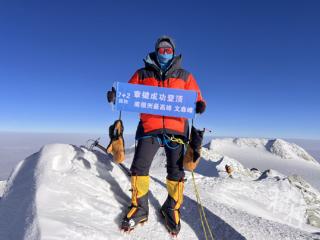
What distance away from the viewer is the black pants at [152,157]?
511 cm

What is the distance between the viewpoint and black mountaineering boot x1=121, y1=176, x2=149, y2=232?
15.0ft

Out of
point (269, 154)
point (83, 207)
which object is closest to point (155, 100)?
point (83, 207)

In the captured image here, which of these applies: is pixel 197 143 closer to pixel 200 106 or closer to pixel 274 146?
pixel 200 106

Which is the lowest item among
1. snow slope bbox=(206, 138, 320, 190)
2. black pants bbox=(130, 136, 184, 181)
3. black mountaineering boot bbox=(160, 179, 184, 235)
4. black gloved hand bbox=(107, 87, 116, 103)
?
snow slope bbox=(206, 138, 320, 190)

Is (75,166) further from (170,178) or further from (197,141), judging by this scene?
(197,141)

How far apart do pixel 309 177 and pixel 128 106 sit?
36.9 m

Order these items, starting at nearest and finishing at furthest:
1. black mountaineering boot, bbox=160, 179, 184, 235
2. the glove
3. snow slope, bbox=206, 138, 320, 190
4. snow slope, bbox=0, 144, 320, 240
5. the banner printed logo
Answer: snow slope, bbox=0, 144, 320, 240
black mountaineering boot, bbox=160, 179, 184, 235
the glove
the banner printed logo
snow slope, bbox=206, 138, 320, 190

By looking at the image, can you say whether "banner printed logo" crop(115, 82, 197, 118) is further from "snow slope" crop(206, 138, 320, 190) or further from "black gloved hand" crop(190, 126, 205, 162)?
"snow slope" crop(206, 138, 320, 190)

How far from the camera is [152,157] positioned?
5.22 metres

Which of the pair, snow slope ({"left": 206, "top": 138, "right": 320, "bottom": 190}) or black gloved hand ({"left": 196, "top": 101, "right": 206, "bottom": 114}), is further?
snow slope ({"left": 206, "top": 138, "right": 320, "bottom": 190})

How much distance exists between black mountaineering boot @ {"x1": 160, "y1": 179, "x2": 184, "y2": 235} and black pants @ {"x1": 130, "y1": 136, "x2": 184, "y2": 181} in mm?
129

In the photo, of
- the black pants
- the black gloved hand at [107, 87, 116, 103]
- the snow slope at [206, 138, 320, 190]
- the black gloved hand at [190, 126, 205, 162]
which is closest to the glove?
the black gloved hand at [190, 126, 205, 162]

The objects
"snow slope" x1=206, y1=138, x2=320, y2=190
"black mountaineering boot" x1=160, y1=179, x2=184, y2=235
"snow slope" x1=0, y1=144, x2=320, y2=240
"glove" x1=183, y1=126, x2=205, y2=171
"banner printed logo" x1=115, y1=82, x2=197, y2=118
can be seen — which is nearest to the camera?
"snow slope" x1=0, y1=144, x2=320, y2=240

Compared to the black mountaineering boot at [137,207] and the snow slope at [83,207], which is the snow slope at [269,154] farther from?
the black mountaineering boot at [137,207]
